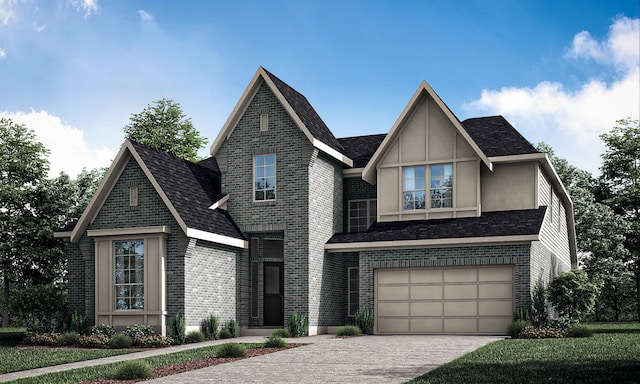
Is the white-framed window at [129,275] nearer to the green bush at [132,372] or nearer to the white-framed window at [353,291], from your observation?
the white-framed window at [353,291]

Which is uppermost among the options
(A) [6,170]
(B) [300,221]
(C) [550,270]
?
(A) [6,170]

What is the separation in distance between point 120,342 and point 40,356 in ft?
9.16

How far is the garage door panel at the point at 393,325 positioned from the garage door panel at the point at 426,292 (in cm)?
86

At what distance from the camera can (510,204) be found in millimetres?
25797

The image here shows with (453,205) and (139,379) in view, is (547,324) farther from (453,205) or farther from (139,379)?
(139,379)

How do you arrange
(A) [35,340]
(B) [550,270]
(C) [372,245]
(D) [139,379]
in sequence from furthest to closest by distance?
(B) [550,270] → (C) [372,245] → (A) [35,340] → (D) [139,379]

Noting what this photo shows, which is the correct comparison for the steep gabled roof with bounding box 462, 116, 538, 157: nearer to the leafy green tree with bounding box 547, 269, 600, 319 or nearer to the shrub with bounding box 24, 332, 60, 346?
the leafy green tree with bounding box 547, 269, 600, 319

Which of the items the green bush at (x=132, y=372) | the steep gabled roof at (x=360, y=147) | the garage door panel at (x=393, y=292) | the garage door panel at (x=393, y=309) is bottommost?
the garage door panel at (x=393, y=309)

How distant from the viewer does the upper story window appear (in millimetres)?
26109

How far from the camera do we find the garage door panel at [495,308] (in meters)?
23.6

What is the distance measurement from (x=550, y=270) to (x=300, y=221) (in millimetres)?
9589

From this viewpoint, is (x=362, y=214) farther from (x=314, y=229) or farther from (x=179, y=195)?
(x=179, y=195)

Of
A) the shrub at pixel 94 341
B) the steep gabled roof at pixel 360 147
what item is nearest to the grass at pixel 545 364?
the shrub at pixel 94 341

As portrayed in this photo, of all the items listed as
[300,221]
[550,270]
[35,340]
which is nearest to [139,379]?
[35,340]
